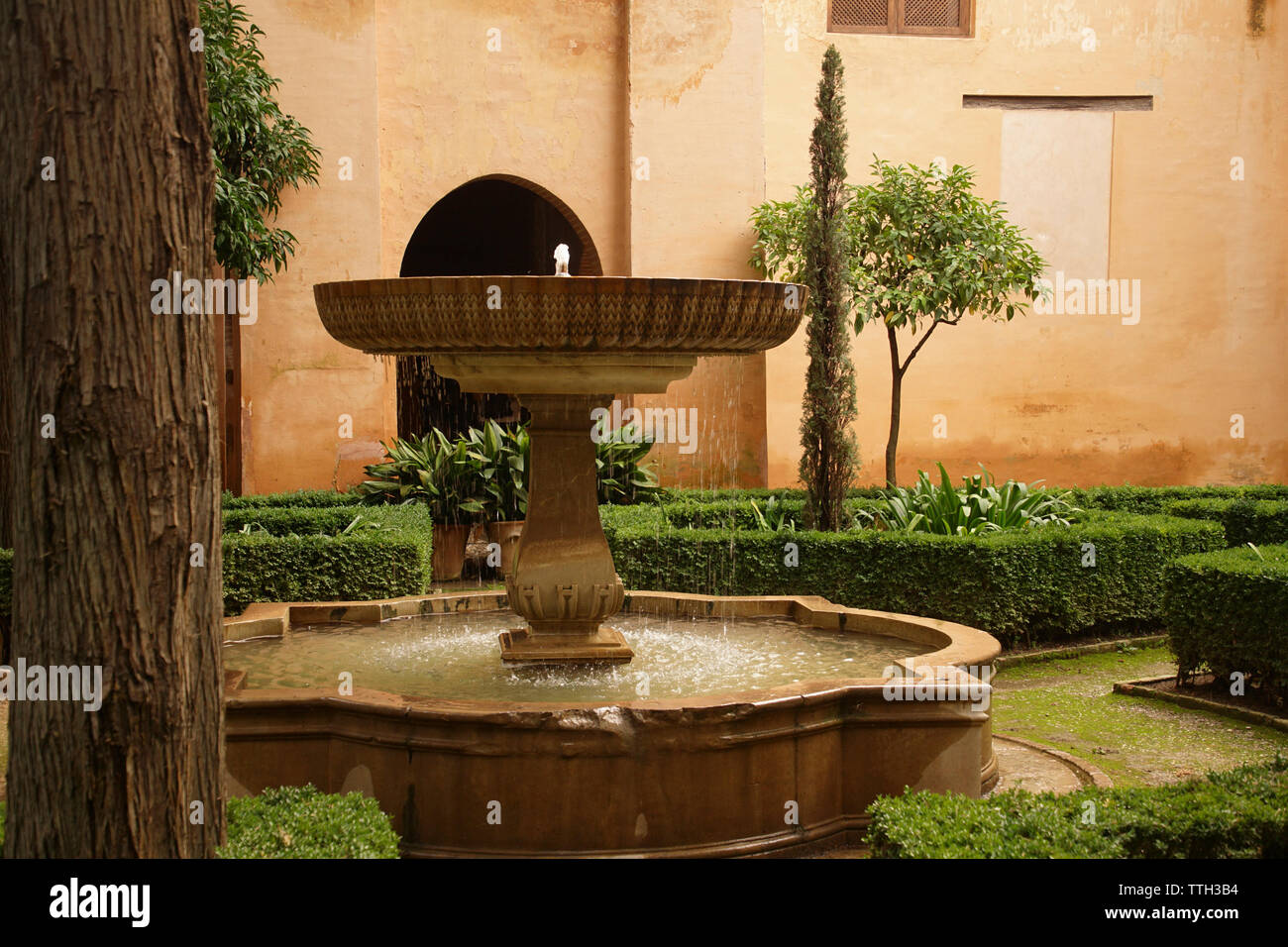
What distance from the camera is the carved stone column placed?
15.9ft

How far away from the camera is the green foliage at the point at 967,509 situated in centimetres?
798

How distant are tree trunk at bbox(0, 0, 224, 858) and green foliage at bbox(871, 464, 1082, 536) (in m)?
5.81

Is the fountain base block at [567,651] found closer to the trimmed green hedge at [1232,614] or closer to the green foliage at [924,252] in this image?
the trimmed green hedge at [1232,614]

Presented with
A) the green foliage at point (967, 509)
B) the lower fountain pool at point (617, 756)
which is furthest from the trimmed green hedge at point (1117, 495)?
the lower fountain pool at point (617, 756)

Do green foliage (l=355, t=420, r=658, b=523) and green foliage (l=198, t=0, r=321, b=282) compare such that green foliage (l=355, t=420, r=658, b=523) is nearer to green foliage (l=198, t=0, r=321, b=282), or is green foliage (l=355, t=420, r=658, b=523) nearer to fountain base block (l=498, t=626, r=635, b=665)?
green foliage (l=198, t=0, r=321, b=282)

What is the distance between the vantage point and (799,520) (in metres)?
8.58

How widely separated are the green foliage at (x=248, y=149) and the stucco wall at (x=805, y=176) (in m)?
0.37

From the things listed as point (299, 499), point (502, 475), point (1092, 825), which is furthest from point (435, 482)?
point (1092, 825)

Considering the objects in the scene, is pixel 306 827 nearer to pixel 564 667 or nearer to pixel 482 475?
pixel 564 667

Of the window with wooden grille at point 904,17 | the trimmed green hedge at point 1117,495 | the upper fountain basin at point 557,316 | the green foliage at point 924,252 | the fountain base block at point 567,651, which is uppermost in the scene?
the window with wooden grille at point 904,17

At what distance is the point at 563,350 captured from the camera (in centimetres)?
430

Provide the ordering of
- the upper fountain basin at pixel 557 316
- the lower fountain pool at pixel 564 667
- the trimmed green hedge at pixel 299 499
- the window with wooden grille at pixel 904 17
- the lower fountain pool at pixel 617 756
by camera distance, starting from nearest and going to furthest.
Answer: the lower fountain pool at pixel 617 756 → the upper fountain basin at pixel 557 316 → the lower fountain pool at pixel 564 667 → the trimmed green hedge at pixel 299 499 → the window with wooden grille at pixel 904 17

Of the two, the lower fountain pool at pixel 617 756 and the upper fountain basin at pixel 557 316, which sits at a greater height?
the upper fountain basin at pixel 557 316

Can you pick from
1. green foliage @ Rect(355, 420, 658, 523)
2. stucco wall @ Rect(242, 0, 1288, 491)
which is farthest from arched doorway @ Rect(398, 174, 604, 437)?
green foliage @ Rect(355, 420, 658, 523)
